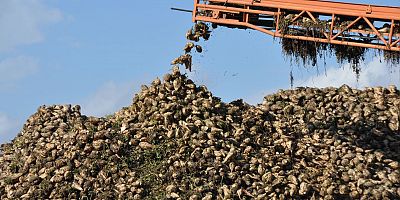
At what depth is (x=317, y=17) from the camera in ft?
66.2

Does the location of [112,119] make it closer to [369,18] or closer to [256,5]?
[256,5]

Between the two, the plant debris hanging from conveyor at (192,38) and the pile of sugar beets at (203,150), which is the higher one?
the plant debris hanging from conveyor at (192,38)

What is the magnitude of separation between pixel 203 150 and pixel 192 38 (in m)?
3.06

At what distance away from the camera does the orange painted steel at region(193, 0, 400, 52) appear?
19.8m

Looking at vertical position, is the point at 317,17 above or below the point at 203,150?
above

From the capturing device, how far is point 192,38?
21016mm

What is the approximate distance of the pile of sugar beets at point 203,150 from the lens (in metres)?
19.4

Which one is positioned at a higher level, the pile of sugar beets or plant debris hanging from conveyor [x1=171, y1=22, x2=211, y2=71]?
plant debris hanging from conveyor [x1=171, y1=22, x2=211, y2=71]

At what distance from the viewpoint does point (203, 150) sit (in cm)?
1998

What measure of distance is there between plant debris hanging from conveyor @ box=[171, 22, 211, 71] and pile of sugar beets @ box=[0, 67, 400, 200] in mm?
416

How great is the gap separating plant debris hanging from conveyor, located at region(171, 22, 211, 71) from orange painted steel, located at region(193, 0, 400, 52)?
34cm

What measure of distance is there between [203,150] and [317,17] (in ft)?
14.4

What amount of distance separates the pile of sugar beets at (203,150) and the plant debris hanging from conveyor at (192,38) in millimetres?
416

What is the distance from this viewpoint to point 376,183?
20141mm
